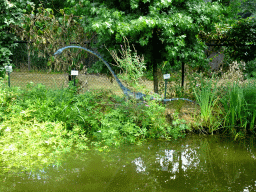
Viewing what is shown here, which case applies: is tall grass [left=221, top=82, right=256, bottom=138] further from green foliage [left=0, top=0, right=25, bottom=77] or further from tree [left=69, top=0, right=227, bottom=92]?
green foliage [left=0, top=0, right=25, bottom=77]

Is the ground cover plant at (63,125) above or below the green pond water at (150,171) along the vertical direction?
above

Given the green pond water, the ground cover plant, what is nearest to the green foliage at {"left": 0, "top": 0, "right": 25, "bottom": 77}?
the ground cover plant

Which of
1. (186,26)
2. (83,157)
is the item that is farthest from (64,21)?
(83,157)

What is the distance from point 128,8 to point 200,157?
4015 mm

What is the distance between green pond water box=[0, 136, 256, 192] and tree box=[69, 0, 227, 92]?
2438 mm

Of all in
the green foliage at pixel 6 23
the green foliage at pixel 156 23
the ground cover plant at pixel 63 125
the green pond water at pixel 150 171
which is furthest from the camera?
the green foliage at pixel 6 23

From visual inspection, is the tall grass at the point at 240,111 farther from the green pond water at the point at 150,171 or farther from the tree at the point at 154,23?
the tree at the point at 154,23

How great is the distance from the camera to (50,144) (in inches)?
188

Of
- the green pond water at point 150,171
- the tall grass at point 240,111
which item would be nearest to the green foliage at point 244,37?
the tall grass at point 240,111

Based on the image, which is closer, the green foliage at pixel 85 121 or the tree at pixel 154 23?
the green foliage at pixel 85 121

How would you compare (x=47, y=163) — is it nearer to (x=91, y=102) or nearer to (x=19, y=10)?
(x=91, y=102)

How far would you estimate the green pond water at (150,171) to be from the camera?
334 cm

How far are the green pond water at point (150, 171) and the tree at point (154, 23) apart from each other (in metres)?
2.44

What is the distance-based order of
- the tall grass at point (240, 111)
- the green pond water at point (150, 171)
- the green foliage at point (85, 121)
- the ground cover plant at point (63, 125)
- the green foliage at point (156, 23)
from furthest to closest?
the green foliage at point (156, 23) → the tall grass at point (240, 111) → the green foliage at point (85, 121) → the ground cover plant at point (63, 125) → the green pond water at point (150, 171)
